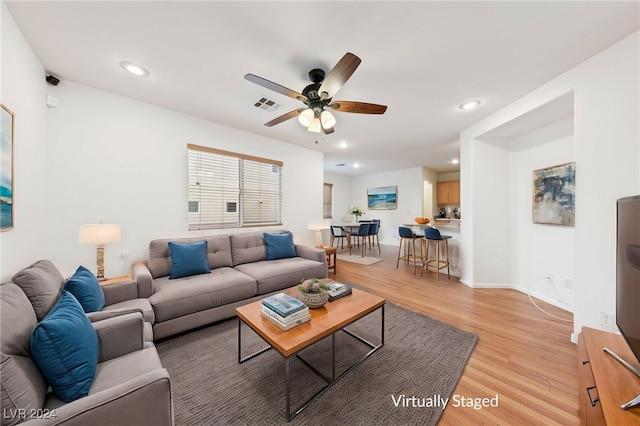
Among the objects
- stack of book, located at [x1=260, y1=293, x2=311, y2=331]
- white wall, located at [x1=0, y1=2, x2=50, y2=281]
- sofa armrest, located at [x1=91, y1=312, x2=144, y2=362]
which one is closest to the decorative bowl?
stack of book, located at [x1=260, y1=293, x2=311, y2=331]

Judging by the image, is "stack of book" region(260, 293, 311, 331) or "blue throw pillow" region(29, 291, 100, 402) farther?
"stack of book" region(260, 293, 311, 331)

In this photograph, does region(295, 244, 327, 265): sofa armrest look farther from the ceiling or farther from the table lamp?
the table lamp

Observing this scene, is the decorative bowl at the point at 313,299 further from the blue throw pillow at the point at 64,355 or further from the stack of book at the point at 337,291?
the blue throw pillow at the point at 64,355

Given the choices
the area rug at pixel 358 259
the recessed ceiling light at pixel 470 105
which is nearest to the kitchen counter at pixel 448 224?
the area rug at pixel 358 259

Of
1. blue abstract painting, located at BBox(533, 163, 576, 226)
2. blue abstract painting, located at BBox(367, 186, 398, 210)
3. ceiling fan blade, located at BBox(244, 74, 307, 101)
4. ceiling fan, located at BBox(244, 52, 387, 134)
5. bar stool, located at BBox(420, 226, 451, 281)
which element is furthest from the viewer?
blue abstract painting, located at BBox(367, 186, 398, 210)

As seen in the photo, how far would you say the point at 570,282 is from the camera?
2643 millimetres

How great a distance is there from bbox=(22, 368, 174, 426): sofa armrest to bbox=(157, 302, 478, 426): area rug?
22.8 inches

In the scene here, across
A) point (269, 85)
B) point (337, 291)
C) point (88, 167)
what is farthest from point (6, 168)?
point (337, 291)

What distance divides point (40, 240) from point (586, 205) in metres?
4.89

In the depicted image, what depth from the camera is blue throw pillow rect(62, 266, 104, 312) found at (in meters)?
1.50

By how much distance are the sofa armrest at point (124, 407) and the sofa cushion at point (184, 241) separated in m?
1.88

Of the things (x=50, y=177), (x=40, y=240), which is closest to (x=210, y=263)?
(x=40, y=240)

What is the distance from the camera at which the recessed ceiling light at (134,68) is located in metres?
2.01

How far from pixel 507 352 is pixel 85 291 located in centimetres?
337
